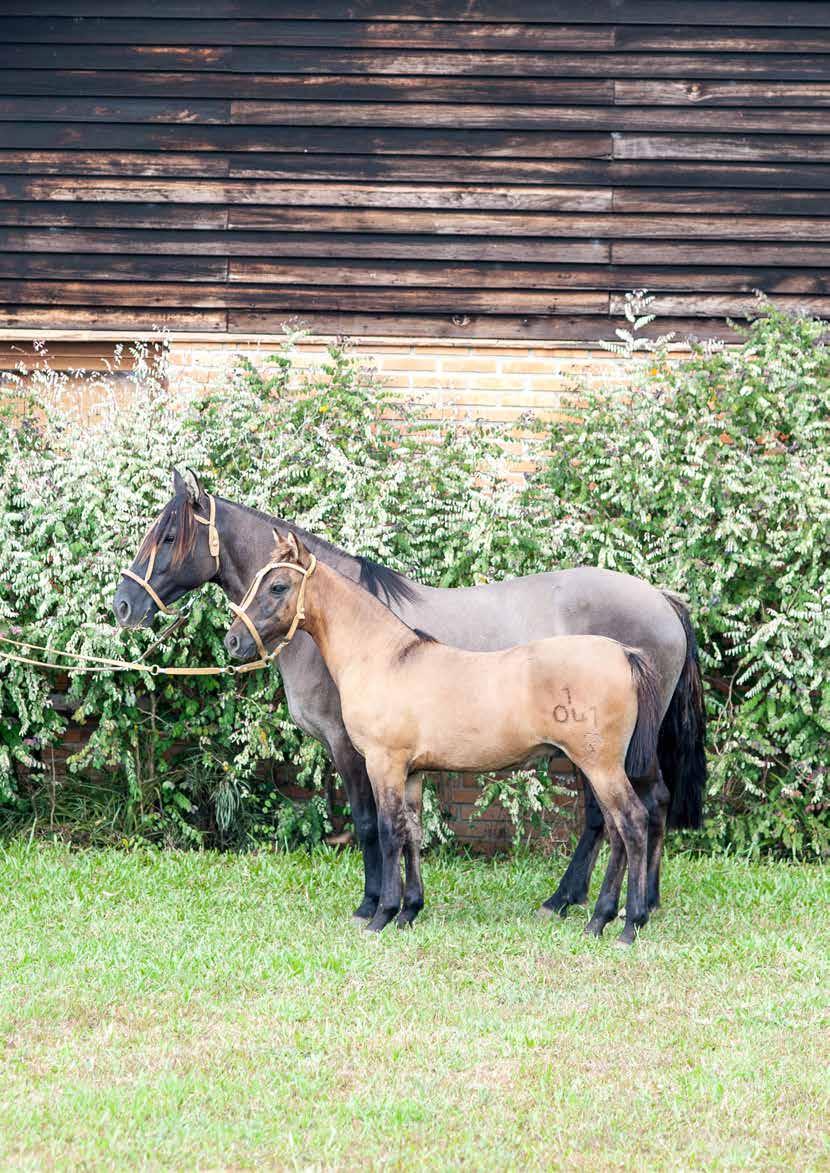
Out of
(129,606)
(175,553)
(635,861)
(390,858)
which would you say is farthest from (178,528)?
(635,861)

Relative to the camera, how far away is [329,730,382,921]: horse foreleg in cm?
658

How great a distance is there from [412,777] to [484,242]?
4.75 m

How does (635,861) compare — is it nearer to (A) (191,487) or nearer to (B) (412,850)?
(B) (412,850)

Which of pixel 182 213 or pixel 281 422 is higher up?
pixel 182 213

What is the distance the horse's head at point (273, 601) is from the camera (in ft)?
20.0

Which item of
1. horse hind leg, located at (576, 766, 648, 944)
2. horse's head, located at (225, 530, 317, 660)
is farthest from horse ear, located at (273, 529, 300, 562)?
horse hind leg, located at (576, 766, 648, 944)

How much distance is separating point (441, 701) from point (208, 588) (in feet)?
A: 8.10

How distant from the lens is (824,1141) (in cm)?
392

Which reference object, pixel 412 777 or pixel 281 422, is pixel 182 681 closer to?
pixel 281 422

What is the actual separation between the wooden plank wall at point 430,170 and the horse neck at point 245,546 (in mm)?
3301

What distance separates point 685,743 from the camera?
6.85 metres

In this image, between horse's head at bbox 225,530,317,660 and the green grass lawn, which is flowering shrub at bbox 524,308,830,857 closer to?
the green grass lawn

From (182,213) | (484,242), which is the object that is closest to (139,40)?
(182,213)

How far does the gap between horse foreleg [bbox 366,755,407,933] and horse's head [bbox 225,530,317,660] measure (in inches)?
29.4
